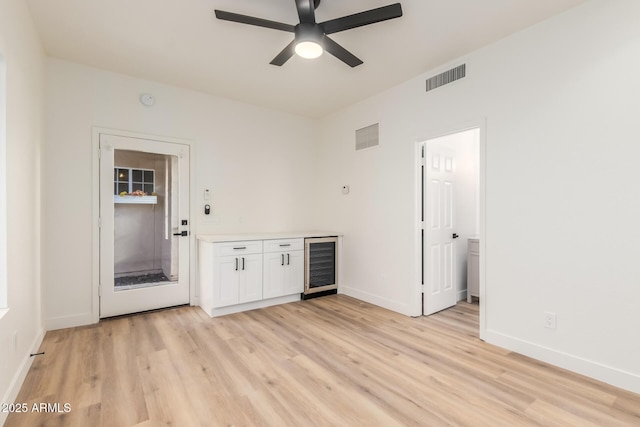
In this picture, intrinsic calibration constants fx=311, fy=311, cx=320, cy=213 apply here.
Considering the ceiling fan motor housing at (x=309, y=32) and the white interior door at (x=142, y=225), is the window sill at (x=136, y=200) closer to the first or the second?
the white interior door at (x=142, y=225)

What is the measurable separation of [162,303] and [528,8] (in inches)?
187

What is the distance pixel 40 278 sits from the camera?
2.99m

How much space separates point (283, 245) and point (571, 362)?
3.14 metres

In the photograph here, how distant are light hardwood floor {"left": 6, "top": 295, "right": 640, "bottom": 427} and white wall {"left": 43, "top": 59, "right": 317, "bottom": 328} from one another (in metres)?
0.73

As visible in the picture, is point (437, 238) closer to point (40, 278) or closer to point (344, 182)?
point (344, 182)

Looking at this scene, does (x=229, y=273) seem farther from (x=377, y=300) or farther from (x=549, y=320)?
(x=549, y=320)

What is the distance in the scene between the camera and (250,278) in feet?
12.9

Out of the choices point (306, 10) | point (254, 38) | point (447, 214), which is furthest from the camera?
point (447, 214)

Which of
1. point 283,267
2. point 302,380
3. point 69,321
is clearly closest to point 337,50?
point 302,380

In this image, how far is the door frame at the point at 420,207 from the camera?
302 centimetres

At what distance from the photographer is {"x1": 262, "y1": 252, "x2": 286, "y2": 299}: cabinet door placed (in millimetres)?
4078

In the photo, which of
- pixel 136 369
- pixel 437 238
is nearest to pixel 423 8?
pixel 437 238

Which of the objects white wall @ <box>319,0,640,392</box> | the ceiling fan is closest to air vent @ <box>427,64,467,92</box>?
white wall @ <box>319,0,640,392</box>

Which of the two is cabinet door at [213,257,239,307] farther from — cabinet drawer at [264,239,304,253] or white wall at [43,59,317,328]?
white wall at [43,59,317,328]
